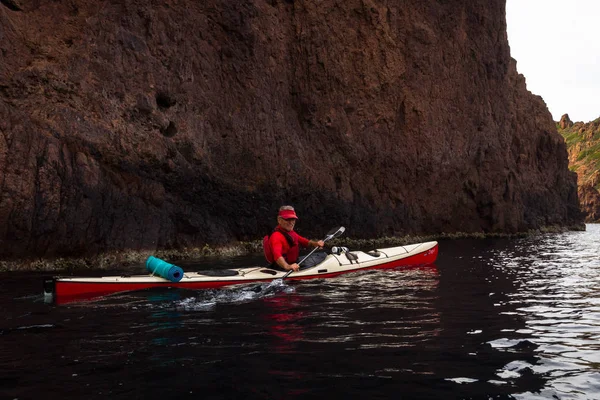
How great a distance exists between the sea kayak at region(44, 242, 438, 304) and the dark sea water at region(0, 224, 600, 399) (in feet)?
1.09

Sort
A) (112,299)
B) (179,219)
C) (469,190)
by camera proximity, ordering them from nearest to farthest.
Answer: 1. (112,299)
2. (179,219)
3. (469,190)

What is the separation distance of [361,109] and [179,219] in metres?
13.2

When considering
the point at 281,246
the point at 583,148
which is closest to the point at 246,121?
the point at 281,246

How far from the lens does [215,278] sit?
8.94 metres

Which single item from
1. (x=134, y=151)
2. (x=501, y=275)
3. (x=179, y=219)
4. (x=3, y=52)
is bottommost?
(x=501, y=275)

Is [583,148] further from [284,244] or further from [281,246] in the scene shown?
[281,246]

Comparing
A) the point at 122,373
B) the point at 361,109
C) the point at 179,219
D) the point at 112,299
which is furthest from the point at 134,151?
the point at 361,109

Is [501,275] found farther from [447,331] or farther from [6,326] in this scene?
[6,326]

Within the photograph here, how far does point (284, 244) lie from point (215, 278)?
1602 mm

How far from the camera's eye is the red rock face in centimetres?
1356

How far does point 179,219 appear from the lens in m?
16.6

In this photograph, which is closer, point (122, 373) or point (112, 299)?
point (122, 373)

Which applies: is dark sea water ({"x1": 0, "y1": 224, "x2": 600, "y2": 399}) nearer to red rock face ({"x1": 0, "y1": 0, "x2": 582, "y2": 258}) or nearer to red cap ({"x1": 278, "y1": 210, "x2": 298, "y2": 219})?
red cap ({"x1": 278, "y1": 210, "x2": 298, "y2": 219})

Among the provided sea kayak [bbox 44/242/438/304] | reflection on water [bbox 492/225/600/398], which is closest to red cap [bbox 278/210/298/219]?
sea kayak [bbox 44/242/438/304]
